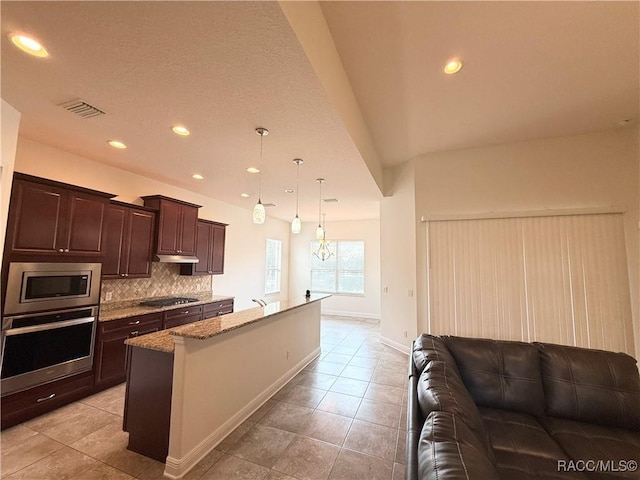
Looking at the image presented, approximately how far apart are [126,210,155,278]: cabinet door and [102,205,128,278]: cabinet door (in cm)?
12

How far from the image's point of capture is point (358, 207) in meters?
6.43

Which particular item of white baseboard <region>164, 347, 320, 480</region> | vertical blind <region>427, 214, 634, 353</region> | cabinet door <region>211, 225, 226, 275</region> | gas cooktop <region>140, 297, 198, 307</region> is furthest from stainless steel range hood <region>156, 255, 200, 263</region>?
vertical blind <region>427, 214, 634, 353</region>

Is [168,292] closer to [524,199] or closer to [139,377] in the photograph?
[139,377]

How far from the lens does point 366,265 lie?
8078 mm

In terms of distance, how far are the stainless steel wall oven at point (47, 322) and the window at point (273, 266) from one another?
4904mm

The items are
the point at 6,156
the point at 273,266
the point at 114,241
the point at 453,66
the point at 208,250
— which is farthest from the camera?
the point at 273,266

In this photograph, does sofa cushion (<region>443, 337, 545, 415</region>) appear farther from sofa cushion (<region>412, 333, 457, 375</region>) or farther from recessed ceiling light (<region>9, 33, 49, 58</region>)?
recessed ceiling light (<region>9, 33, 49, 58</region>)

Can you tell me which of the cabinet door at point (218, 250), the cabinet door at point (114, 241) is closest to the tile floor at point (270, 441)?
the cabinet door at point (114, 241)

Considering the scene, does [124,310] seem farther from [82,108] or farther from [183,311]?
[82,108]

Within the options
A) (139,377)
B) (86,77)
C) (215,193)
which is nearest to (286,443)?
(139,377)

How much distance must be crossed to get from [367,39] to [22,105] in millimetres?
3052

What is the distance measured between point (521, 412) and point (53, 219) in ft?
15.6

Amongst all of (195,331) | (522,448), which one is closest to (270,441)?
(195,331)

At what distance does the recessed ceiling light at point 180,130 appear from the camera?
2645mm
